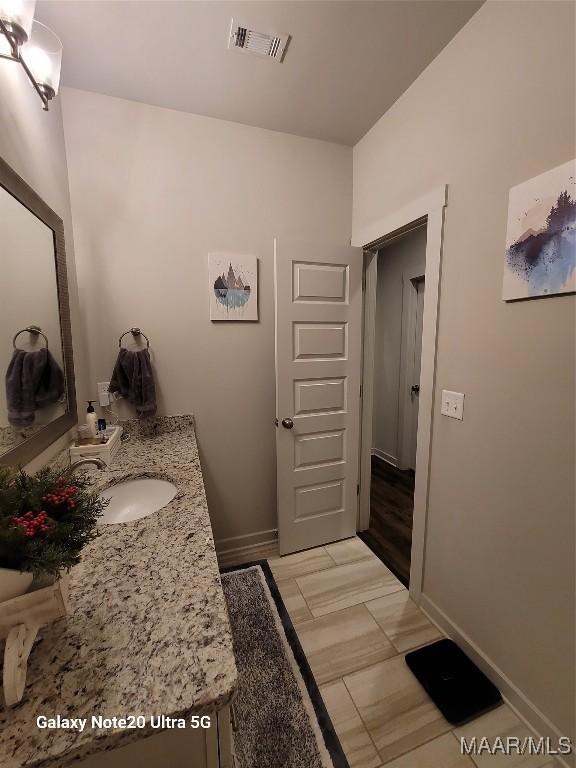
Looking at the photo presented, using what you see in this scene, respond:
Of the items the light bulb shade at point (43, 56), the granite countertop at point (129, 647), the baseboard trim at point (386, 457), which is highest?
the light bulb shade at point (43, 56)

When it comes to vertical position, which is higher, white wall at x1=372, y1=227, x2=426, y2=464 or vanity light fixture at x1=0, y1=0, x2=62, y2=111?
vanity light fixture at x1=0, y1=0, x2=62, y2=111

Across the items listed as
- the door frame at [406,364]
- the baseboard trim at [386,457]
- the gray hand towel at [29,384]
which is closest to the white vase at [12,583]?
the gray hand towel at [29,384]

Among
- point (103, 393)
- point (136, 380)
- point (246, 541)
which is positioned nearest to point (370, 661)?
point (246, 541)

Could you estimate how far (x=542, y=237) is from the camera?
3.40ft

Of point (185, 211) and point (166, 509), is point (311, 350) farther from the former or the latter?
point (166, 509)

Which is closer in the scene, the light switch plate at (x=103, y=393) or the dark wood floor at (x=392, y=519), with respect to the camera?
the light switch plate at (x=103, y=393)

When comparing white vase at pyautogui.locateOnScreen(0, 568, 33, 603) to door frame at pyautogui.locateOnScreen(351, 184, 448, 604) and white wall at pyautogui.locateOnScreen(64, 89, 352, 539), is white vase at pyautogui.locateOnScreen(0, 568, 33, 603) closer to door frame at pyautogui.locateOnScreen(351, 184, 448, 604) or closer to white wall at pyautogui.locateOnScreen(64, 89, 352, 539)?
white wall at pyautogui.locateOnScreen(64, 89, 352, 539)

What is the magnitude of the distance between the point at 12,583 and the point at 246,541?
178 centimetres

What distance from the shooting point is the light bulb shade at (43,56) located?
1.03 metres

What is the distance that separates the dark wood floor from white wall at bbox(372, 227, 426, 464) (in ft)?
1.04

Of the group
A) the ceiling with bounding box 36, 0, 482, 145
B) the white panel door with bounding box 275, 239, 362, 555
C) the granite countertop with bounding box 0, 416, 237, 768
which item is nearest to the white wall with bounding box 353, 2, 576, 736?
the ceiling with bounding box 36, 0, 482, 145

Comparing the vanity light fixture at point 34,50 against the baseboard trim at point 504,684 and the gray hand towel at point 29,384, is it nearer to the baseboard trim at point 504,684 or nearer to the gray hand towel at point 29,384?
the gray hand towel at point 29,384

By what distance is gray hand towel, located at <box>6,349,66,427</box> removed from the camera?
1.00m

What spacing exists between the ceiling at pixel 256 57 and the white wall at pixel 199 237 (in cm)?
15
